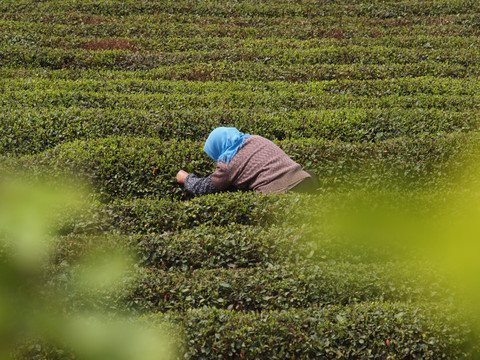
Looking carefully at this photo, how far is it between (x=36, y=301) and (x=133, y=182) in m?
8.28

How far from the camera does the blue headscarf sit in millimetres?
8562

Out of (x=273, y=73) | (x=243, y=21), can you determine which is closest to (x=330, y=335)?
(x=273, y=73)

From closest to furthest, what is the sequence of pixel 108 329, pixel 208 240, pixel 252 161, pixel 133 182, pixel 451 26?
1. pixel 108 329
2. pixel 208 240
3. pixel 252 161
4. pixel 133 182
5. pixel 451 26

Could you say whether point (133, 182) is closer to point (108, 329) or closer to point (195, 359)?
point (195, 359)

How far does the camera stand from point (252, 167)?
27.9 feet

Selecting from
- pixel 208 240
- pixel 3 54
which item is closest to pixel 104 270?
pixel 208 240

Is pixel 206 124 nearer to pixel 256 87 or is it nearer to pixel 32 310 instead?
pixel 256 87

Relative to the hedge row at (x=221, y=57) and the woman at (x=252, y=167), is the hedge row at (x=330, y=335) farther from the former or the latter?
the hedge row at (x=221, y=57)

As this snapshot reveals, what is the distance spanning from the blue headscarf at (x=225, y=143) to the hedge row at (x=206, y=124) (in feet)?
6.70

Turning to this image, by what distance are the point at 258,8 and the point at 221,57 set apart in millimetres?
4011

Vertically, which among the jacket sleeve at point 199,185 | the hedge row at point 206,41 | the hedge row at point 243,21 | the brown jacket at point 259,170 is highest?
the hedge row at point 243,21

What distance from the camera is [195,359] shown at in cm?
574

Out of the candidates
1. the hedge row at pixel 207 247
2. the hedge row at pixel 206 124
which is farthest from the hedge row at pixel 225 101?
the hedge row at pixel 207 247

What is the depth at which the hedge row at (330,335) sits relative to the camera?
574 centimetres
